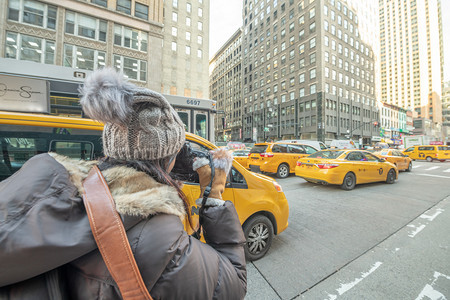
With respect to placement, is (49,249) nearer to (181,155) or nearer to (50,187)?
(50,187)

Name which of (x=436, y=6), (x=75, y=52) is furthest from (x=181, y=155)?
(x=436, y=6)

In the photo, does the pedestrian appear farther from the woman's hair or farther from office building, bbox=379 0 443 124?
office building, bbox=379 0 443 124

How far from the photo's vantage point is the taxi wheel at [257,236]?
284 centimetres

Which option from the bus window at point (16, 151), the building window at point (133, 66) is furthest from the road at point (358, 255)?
the building window at point (133, 66)

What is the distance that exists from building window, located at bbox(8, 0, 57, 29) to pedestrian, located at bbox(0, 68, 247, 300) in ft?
75.8

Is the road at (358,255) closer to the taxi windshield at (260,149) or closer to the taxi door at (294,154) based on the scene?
the taxi door at (294,154)

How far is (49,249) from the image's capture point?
557 mm

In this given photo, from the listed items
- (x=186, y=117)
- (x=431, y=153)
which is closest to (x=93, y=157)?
(x=186, y=117)

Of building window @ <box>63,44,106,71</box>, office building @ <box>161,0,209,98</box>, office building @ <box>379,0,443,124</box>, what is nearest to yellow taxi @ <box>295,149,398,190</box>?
building window @ <box>63,44,106,71</box>

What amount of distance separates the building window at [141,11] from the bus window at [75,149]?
23.0m

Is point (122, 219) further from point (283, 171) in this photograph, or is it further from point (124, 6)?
point (124, 6)

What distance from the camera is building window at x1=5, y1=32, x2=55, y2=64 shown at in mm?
14688

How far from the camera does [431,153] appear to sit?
19484mm

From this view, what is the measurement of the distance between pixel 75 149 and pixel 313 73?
46907 millimetres
